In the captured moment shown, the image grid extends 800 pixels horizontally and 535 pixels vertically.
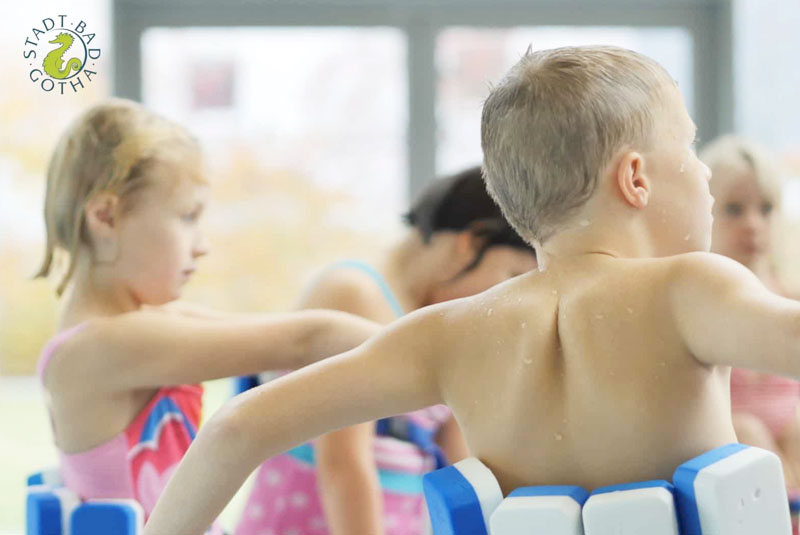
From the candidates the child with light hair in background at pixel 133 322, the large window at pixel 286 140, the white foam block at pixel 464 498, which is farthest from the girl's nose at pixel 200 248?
the large window at pixel 286 140

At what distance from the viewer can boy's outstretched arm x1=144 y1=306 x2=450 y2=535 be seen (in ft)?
2.29

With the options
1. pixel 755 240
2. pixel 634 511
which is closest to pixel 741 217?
pixel 755 240

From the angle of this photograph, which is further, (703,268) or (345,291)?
(345,291)

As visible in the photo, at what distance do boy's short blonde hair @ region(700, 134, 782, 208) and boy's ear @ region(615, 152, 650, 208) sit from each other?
1317 millimetres

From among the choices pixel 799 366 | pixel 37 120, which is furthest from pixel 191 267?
pixel 37 120

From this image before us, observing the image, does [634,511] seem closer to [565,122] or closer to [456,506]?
[456,506]

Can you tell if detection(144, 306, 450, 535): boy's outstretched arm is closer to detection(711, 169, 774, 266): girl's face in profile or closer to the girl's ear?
the girl's ear

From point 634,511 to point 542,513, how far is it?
57 mm

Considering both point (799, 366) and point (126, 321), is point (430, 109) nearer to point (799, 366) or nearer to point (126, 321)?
point (126, 321)

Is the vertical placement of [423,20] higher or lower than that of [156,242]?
higher

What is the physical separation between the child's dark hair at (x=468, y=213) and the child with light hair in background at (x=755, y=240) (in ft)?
2.29

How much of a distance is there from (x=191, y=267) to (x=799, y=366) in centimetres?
67

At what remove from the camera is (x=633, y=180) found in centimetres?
68

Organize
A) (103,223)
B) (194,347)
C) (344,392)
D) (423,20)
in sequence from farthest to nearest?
(423,20)
(103,223)
(194,347)
(344,392)
